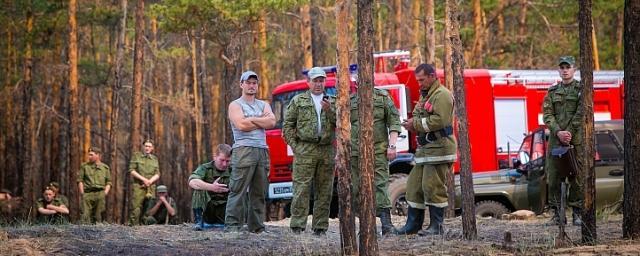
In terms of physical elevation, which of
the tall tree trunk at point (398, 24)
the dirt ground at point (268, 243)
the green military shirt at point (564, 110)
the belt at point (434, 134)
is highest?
the tall tree trunk at point (398, 24)

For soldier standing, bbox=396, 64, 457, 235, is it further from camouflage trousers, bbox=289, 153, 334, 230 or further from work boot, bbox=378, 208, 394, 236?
camouflage trousers, bbox=289, 153, 334, 230

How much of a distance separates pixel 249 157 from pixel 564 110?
343cm

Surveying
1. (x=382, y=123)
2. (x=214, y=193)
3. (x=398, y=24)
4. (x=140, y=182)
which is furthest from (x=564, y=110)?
(x=398, y=24)

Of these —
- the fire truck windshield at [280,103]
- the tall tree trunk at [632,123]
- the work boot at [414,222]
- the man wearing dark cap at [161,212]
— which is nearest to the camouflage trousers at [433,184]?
the work boot at [414,222]

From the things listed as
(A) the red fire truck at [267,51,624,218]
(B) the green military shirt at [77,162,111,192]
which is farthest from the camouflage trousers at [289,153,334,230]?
(B) the green military shirt at [77,162,111,192]

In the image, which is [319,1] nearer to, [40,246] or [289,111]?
[289,111]

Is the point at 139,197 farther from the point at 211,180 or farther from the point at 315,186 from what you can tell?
the point at 315,186

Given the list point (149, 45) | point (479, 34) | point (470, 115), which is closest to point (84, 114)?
point (149, 45)

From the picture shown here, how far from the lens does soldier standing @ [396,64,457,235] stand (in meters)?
10.2

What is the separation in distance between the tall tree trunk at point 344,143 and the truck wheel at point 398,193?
6.42 metres

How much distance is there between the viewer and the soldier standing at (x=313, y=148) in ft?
34.3

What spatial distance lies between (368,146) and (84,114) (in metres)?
31.7

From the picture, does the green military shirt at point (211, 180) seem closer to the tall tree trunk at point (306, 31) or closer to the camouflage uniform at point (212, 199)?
the camouflage uniform at point (212, 199)

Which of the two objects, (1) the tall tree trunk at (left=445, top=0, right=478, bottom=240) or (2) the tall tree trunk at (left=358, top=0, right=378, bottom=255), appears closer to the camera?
(2) the tall tree trunk at (left=358, top=0, right=378, bottom=255)
